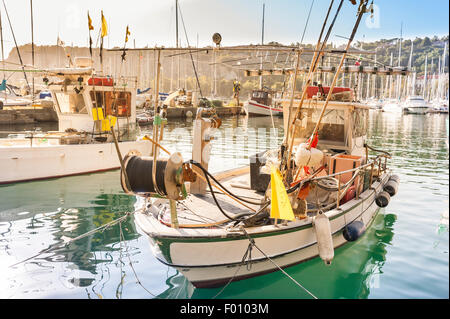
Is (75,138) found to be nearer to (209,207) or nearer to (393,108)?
(209,207)

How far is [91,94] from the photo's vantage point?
52.5 feet

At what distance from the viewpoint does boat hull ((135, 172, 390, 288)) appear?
636cm

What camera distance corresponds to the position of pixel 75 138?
1534 cm

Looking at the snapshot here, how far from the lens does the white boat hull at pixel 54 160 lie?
13812 millimetres

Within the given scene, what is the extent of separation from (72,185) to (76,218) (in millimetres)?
3765

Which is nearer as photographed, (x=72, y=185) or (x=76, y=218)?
(x=76, y=218)

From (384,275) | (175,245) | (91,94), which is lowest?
(384,275)

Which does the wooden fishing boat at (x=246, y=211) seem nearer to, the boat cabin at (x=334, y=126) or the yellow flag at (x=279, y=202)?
the yellow flag at (x=279, y=202)

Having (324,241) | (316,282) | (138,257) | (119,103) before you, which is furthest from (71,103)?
(324,241)

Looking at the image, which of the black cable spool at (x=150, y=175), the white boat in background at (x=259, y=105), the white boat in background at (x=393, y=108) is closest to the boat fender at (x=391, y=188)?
the black cable spool at (x=150, y=175)

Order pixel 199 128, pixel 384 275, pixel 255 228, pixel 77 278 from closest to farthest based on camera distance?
pixel 255 228
pixel 77 278
pixel 384 275
pixel 199 128

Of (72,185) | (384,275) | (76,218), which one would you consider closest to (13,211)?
(76,218)

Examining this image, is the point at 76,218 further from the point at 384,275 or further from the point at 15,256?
the point at 384,275

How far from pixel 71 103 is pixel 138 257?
10380 millimetres
